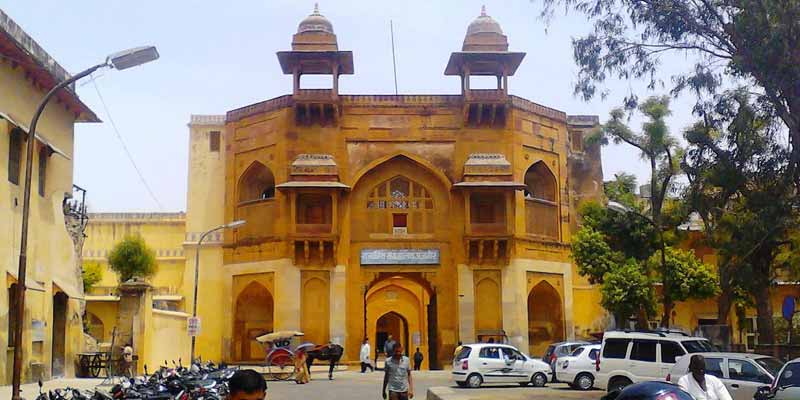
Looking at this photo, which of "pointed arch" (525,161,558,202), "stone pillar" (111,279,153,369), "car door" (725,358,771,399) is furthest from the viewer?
"pointed arch" (525,161,558,202)

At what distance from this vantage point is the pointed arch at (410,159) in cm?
3394

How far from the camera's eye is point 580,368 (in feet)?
72.0

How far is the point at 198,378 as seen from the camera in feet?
49.4

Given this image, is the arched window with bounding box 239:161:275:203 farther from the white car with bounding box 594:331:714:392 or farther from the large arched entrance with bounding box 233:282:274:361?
the white car with bounding box 594:331:714:392

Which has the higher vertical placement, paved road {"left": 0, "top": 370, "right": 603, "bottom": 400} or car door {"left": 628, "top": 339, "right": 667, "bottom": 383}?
car door {"left": 628, "top": 339, "right": 667, "bottom": 383}

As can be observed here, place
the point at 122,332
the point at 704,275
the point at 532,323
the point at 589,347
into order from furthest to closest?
the point at 532,323 < the point at 704,275 < the point at 122,332 < the point at 589,347

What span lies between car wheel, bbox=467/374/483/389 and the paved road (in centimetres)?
59

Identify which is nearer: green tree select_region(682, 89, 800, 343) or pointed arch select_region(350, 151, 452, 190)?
green tree select_region(682, 89, 800, 343)

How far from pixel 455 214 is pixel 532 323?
215 inches

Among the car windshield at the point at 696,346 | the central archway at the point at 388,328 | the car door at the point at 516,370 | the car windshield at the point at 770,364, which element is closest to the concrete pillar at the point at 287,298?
the car door at the point at 516,370

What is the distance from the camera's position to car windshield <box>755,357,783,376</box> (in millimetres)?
14297

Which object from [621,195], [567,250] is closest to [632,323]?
[567,250]

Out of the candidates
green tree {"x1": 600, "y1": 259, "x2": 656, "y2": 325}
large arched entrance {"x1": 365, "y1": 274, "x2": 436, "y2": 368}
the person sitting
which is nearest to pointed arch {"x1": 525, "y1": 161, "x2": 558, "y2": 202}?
green tree {"x1": 600, "y1": 259, "x2": 656, "y2": 325}

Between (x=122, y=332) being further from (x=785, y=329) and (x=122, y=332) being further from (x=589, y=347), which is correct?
(x=785, y=329)
